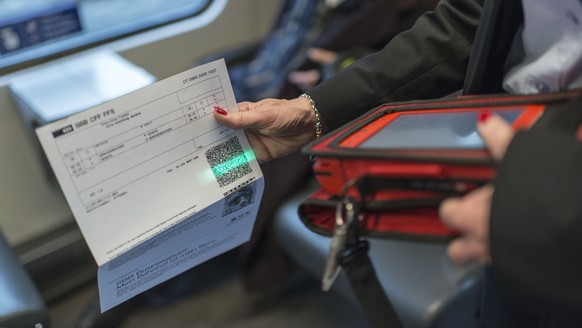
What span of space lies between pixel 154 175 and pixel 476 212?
1.17 feet

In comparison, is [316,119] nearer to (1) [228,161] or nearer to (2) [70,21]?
(1) [228,161]

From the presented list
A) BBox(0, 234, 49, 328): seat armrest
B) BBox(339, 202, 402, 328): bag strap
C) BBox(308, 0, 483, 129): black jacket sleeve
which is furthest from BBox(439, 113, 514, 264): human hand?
Result: BBox(0, 234, 49, 328): seat armrest

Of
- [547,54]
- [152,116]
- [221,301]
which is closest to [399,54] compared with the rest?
[547,54]

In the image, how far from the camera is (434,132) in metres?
0.56

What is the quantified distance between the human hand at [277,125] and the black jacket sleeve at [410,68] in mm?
27

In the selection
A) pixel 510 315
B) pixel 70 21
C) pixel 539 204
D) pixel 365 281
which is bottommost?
pixel 510 315

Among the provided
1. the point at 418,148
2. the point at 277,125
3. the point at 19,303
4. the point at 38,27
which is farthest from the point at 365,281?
the point at 38,27

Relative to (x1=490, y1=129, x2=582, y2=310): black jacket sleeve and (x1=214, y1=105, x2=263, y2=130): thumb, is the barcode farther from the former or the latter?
(x1=490, y1=129, x2=582, y2=310): black jacket sleeve

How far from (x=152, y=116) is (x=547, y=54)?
1.47ft

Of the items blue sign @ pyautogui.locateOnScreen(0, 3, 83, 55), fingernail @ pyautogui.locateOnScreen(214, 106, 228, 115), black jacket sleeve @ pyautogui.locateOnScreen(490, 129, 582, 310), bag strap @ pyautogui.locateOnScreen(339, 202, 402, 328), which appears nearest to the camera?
black jacket sleeve @ pyautogui.locateOnScreen(490, 129, 582, 310)

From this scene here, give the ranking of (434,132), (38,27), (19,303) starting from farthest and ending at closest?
A: 1. (38,27)
2. (19,303)
3. (434,132)

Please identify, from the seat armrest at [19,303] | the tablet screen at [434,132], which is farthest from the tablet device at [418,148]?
the seat armrest at [19,303]

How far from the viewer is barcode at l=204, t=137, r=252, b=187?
2.26 feet

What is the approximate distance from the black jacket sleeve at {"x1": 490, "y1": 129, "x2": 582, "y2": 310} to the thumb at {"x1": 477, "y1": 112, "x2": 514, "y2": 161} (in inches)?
0.5
